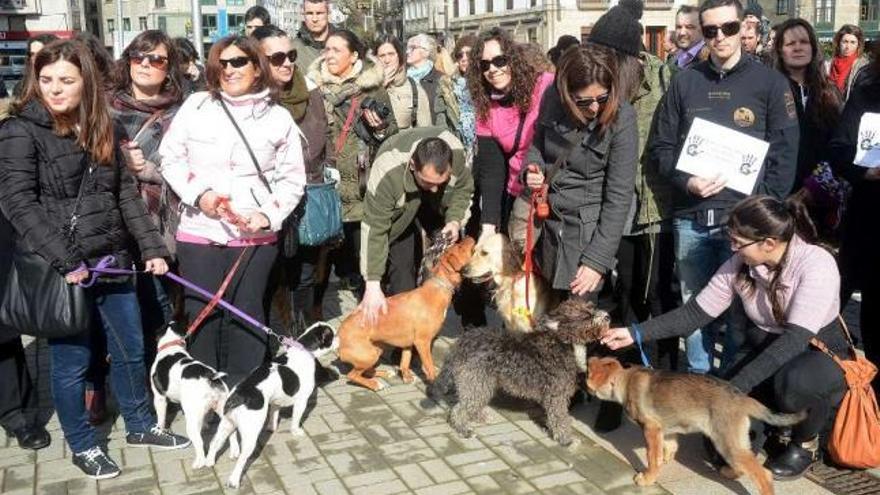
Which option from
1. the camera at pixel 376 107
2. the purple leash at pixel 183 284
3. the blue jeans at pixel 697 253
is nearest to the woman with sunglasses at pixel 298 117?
the camera at pixel 376 107

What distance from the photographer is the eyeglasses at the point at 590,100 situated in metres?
3.91

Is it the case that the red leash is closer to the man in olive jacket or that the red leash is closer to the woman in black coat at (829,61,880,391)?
the man in olive jacket

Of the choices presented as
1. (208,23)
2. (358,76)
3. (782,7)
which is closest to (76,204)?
(358,76)

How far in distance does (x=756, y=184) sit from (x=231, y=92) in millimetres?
2871

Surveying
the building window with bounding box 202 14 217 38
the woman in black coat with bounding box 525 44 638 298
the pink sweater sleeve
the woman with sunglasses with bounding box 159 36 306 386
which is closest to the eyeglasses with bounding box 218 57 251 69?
the woman with sunglasses with bounding box 159 36 306 386

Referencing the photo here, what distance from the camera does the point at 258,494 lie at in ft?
12.6

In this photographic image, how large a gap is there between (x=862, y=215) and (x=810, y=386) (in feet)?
3.92

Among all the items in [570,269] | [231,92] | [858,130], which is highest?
[231,92]

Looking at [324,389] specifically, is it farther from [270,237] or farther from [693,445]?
[693,445]

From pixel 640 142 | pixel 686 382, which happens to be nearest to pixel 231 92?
pixel 640 142

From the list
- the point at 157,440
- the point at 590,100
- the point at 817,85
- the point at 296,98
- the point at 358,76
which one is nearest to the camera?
the point at 590,100

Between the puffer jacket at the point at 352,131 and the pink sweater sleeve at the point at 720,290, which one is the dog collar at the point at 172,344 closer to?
the puffer jacket at the point at 352,131

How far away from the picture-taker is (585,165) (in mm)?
4113

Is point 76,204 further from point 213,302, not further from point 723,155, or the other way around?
point 723,155
